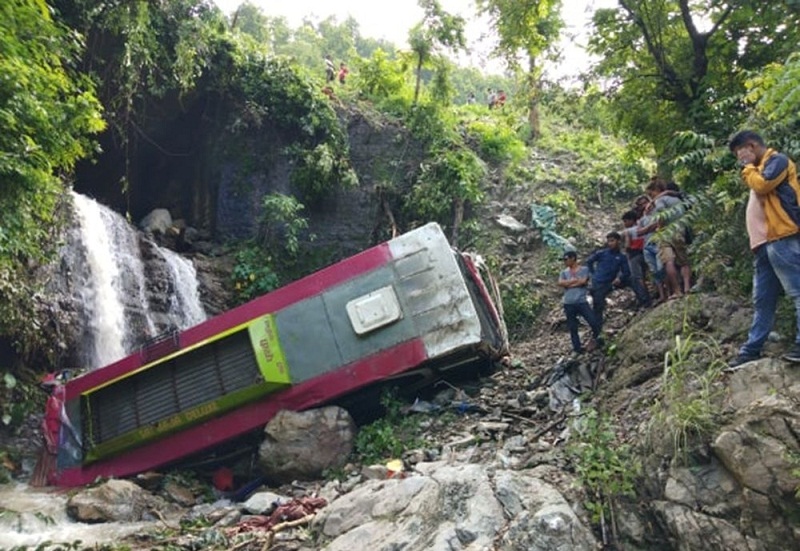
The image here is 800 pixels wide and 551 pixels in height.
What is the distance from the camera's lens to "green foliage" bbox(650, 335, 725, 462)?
4453mm

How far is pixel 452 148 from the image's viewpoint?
16609mm

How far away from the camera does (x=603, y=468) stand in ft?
15.9

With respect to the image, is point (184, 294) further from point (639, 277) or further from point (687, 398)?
point (687, 398)

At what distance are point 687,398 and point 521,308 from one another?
7.56 m

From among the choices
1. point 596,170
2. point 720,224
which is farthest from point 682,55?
point 596,170

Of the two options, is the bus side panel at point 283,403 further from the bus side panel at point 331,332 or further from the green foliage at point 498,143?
the green foliage at point 498,143

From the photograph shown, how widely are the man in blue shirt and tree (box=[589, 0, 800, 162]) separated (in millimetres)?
2405

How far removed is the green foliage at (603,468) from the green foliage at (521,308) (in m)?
6.46

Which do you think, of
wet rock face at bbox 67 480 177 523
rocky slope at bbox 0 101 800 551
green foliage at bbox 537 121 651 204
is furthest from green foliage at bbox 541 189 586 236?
wet rock face at bbox 67 480 177 523

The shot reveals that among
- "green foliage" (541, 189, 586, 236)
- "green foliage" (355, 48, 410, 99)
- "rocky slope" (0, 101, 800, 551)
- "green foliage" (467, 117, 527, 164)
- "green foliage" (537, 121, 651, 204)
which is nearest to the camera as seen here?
"rocky slope" (0, 101, 800, 551)

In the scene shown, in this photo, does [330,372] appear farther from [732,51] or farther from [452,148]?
[452,148]

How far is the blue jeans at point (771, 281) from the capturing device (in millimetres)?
4625

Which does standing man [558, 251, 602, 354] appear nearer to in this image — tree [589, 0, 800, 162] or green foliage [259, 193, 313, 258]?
tree [589, 0, 800, 162]

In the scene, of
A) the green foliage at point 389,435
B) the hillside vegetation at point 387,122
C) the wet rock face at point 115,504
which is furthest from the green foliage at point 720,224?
the wet rock face at point 115,504
